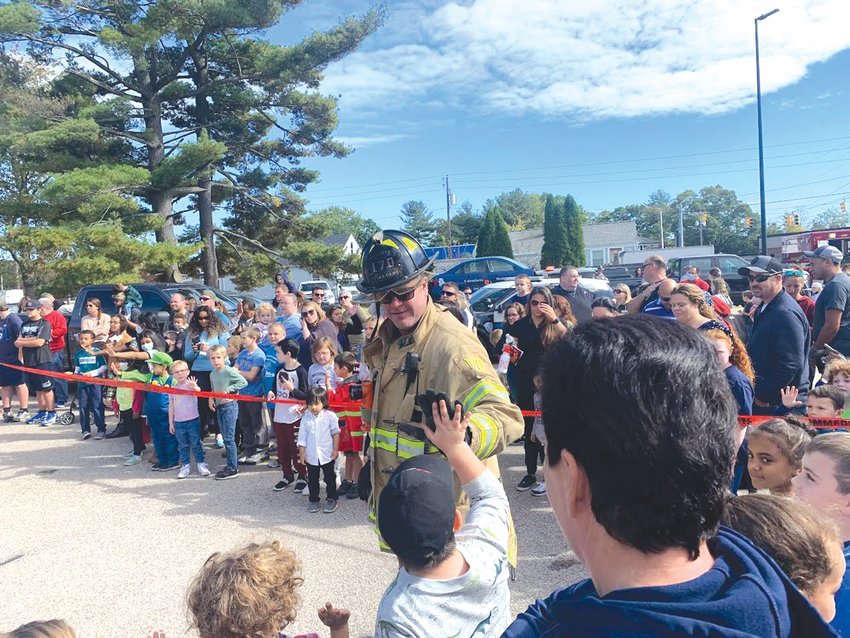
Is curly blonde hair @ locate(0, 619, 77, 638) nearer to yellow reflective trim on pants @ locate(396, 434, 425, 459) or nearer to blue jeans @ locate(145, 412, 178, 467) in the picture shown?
yellow reflective trim on pants @ locate(396, 434, 425, 459)

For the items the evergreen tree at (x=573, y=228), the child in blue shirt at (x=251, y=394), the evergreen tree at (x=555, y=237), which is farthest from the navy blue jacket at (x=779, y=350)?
the evergreen tree at (x=573, y=228)

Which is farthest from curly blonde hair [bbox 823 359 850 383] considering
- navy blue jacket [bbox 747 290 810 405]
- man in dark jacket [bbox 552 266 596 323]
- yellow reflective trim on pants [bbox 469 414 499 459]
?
yellow reflective trim on pants [bbox 469 414 499 459]

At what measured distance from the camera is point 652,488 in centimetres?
78

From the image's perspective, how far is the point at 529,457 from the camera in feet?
18.1

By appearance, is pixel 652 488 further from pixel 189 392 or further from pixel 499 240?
pixel 499 240

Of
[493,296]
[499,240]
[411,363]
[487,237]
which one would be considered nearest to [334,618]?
[411,363]

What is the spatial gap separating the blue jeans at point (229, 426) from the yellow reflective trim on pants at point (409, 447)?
4.60m

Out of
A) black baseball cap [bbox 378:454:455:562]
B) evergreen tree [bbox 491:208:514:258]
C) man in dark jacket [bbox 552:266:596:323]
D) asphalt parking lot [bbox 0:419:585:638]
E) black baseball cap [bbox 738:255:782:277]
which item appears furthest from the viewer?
evergreen tree [bbox 491:208:514:258]

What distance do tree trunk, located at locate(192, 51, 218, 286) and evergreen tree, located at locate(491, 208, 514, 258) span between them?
94.3 ft

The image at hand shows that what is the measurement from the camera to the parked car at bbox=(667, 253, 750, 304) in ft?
69.6

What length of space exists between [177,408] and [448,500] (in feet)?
18.6

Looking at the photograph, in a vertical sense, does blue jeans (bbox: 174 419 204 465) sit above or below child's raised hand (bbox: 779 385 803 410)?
below

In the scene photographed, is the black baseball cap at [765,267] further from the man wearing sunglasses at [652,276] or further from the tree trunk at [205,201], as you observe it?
→ the tree trunk at [205,201]

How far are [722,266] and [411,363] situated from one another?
908 inches
